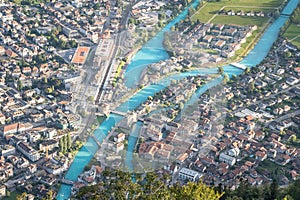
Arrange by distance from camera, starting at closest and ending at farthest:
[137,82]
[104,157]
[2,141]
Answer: [104,157], [2,141], [137,82]

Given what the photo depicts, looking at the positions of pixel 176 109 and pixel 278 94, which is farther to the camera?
pixel 278 94

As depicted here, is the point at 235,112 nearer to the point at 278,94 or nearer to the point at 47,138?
the point at 278,94

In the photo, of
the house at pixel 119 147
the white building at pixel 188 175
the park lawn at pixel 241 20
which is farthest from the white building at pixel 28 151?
the park lawn at pixel 241 20

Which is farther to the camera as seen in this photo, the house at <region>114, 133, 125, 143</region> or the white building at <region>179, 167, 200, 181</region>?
the white building at <region>179, 167, 200, 181</region>

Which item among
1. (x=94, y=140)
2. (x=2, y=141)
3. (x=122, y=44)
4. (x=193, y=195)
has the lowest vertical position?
(x=2, y=141)

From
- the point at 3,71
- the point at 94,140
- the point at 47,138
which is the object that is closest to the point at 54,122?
the point at 47,138

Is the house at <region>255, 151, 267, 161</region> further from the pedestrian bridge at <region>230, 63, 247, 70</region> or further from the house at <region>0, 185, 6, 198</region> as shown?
the house at <region>0, 185, 6, 198</region>

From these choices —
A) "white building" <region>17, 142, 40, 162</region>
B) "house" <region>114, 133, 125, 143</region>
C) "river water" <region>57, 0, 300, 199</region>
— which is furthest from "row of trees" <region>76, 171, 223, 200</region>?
"white building" <region>17, 142, 40, 162</region>
